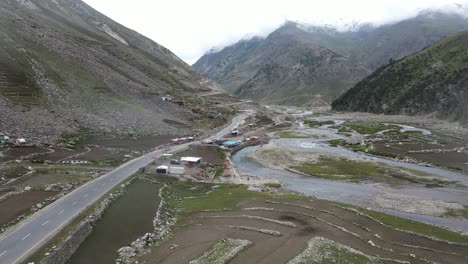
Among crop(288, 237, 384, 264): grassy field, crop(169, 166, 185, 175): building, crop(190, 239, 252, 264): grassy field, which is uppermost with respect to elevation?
crop(169, 166, 185, 175): building

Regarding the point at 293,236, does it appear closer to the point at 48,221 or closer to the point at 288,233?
the point at 288,233

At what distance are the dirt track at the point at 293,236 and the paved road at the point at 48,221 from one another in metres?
13.9

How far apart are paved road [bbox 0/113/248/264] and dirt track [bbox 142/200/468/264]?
45.6 feet

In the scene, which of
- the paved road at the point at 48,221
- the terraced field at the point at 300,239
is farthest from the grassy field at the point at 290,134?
the terraced field at the point at 300,239

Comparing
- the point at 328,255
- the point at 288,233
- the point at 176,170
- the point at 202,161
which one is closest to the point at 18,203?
the point at 176,170

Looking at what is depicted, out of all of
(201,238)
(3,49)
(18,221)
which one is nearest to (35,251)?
(18,221)

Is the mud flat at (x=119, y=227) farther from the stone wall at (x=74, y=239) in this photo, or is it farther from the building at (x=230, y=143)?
the building at (x=230, y=143)

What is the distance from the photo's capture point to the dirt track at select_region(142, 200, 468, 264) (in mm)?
48688

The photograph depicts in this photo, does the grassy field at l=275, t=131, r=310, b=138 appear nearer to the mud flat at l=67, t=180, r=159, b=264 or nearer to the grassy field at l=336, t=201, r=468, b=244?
the mud flat at l=67, t=180, r=159, b=264

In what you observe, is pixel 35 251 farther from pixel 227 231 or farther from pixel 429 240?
pixel 429 240

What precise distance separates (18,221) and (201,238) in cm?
2565

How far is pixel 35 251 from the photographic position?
45.0m

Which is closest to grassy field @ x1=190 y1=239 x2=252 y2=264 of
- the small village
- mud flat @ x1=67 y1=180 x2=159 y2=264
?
mud flat @ x1=67 y1=180 x2=159 y2=264

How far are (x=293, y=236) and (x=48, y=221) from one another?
114ft
